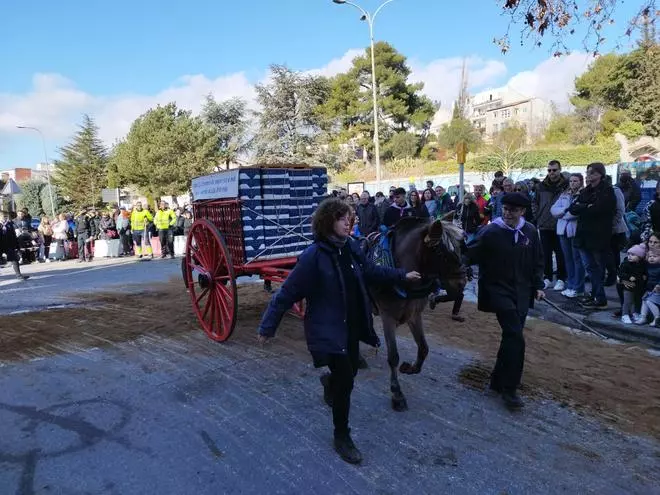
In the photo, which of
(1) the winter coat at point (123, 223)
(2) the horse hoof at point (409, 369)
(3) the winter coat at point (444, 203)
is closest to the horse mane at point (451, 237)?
(2) the horse hoof at point (409, 369)

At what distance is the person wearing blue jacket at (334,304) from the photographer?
9.96 ft

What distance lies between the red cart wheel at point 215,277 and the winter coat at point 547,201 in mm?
4946

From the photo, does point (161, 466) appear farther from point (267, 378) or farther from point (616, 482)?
point (616, 482)

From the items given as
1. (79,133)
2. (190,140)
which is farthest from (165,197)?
(79,133)

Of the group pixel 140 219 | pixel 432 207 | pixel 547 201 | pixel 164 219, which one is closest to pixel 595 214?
pixel 547 201

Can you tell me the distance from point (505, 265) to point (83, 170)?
48459mm

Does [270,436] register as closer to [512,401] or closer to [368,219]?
[512,401]

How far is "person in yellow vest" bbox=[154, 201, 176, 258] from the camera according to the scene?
14977 millimetres

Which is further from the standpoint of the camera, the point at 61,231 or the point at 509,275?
the point at 61,231

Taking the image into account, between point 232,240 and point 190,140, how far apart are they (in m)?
34.2

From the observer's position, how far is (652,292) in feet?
18.6

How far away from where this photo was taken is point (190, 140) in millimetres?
37375

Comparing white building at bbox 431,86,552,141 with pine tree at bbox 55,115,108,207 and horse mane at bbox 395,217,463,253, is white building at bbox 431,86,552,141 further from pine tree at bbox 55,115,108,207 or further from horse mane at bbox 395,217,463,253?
horse mane at bbox 395,217,463,253

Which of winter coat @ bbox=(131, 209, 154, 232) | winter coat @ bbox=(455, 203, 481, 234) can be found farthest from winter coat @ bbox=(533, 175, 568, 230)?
winter coat @ bbox=(131, 209, 154, 232)
